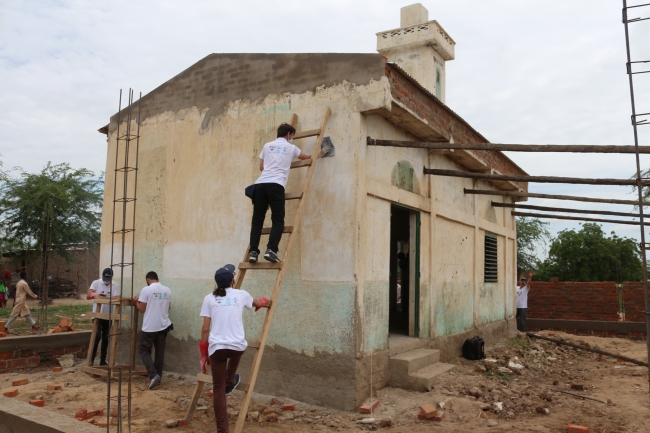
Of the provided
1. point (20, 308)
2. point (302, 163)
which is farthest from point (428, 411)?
point (20, 308)

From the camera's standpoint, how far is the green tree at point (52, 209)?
870 inches

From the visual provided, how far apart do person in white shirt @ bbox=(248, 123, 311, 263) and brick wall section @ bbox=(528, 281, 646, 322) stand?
1359cm

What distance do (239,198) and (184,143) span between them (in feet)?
5.47

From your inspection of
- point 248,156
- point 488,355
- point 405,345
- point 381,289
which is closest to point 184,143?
point 248,156

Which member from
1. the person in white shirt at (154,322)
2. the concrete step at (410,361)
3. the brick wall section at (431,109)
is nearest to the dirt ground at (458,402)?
the concrete step at (410,361)

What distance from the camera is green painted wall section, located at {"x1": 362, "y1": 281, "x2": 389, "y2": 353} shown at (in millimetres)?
6609

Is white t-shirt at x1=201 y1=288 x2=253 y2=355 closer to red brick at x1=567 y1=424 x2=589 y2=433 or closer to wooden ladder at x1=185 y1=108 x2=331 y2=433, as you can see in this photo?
wooden ladder at x1=185 y1=108 x2=331 y2=433

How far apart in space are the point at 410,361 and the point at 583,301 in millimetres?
12370

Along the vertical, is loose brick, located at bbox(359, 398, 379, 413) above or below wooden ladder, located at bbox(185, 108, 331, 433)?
below

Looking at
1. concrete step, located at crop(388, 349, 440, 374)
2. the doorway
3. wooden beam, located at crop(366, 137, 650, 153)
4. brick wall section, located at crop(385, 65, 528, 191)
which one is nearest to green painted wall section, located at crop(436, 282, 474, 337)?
the doorway

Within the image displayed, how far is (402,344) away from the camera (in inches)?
296

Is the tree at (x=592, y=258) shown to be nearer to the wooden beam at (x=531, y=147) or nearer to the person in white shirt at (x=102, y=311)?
the wooden beam at (x=531, y=147)

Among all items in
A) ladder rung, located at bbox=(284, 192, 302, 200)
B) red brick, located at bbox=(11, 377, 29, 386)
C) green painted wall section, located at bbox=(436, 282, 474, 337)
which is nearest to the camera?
ladder rung, located at bbox=(284, 192, 302, 200)

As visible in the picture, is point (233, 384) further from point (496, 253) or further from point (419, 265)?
point (496, 253)
